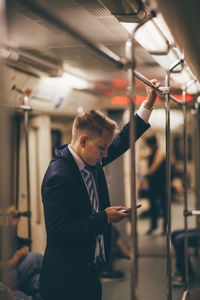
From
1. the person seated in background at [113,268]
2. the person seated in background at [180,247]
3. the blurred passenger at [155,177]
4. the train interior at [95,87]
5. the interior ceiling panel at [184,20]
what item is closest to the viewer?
the interior ceiling panel at [184,20]

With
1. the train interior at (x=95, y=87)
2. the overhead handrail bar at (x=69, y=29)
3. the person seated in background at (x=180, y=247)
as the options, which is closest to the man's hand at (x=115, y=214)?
the train interior at (x=95, y=87)

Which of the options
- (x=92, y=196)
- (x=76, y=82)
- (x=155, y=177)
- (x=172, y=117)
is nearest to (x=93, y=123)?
(x=92, y=196)

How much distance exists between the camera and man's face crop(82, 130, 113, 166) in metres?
2.14

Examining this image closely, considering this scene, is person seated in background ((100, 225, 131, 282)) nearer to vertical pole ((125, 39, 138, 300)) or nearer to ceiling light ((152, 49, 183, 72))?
ceiling light ((152, 49, 183, 72))

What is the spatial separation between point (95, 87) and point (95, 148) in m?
3.77

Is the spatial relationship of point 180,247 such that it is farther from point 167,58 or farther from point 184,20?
point 184,20

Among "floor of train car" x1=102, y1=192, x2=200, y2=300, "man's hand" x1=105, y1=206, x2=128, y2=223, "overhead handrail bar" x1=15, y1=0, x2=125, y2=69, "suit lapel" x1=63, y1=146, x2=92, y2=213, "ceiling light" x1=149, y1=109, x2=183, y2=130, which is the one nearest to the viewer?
"overhead handrail bar" x1=15, y1=0, x2=125, y2=69

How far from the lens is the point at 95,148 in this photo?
7.03 feet

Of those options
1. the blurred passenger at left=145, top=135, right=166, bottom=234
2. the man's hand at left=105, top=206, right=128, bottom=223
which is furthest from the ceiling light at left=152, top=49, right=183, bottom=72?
the blurred passenger at left=145, top=135, right=166, bottom=234

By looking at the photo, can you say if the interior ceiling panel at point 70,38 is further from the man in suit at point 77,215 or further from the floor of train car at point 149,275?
the floor of train car at point 149,275

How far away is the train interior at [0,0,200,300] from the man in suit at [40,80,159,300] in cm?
25

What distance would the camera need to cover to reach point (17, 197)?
4.83 m

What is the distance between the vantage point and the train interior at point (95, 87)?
1.51 metres

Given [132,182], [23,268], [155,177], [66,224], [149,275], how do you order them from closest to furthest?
[132,182] → [66,224] → [23,268] → [149,275] → [155,177]
